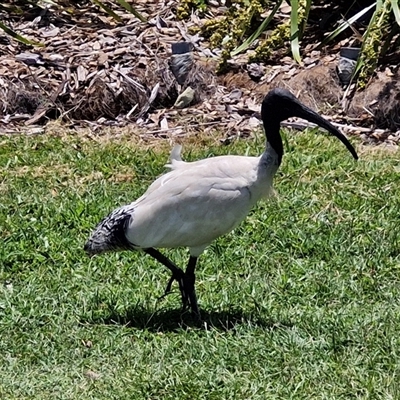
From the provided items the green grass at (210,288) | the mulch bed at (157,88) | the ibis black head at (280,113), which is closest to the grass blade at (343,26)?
the mulch bed at (157,88)

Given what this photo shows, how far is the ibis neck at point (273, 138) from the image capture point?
555 cm

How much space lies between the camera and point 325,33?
9438 mm

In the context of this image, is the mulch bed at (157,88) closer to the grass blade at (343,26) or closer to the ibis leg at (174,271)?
the grass blade at (343,26)

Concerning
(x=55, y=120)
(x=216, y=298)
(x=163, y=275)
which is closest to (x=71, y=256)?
(x=163, y=275)

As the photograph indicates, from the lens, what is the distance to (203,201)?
552 centimetres

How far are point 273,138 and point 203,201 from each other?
478 millimetres

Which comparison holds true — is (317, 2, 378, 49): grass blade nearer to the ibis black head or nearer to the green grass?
the green grass

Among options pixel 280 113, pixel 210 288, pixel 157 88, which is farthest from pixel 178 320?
pixel 157 88

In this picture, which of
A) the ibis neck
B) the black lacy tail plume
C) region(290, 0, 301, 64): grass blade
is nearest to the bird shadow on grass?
the black lacy tail plume

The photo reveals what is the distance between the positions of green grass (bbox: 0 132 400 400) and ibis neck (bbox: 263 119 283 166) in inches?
33.0

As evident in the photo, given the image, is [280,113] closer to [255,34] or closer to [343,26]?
[255,34]

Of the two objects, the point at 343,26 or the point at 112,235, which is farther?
the point at 343,26

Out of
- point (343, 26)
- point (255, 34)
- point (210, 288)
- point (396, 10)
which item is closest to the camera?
point (210, 288)

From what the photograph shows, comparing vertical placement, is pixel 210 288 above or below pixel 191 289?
below
